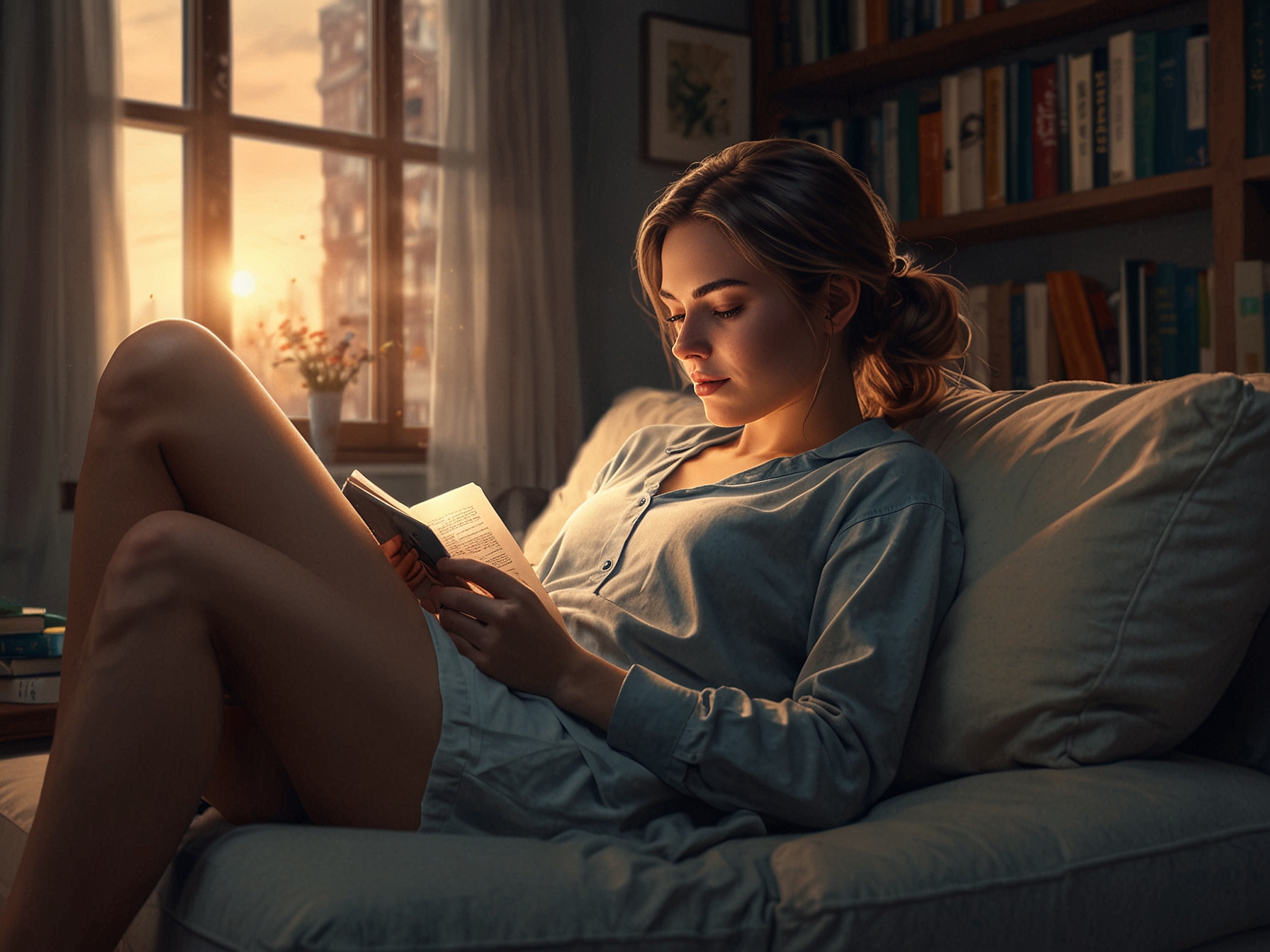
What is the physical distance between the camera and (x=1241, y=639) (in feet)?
3.16

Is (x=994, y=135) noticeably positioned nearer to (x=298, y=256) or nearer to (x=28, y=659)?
(x=298, y=256)

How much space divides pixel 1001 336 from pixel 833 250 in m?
1.46

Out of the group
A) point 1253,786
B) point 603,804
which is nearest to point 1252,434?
point 1253,786

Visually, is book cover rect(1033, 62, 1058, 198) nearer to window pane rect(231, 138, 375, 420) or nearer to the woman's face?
the woman's face

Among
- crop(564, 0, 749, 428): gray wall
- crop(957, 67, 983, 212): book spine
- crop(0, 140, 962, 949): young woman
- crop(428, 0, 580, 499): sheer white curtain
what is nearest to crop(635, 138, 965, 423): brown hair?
crop(0, 140, 962, 949): young woman

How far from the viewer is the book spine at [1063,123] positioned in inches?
93.9

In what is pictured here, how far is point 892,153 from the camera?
2795mm

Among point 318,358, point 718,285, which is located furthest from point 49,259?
point 718,285

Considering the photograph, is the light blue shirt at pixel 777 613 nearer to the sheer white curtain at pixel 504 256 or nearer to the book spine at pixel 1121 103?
the book spine at pixel 1121 103

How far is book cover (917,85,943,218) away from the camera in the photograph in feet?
8.78

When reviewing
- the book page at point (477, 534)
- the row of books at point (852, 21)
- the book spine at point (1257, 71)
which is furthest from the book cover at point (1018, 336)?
the book page at point (477, 534)

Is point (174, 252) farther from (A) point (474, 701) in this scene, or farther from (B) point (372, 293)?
(A) point (474, 701)

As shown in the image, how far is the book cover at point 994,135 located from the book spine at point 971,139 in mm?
15

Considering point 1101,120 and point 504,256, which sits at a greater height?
point 1101,120
